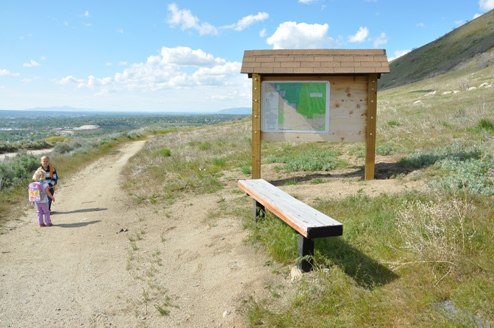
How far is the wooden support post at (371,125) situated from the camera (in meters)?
8.54

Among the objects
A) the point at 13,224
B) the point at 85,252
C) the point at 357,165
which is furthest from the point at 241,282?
the point at 357,165

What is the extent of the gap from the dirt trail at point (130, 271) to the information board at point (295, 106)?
6.27 ft

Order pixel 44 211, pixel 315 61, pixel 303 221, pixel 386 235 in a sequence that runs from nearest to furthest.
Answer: pixel 303 221
pixel 386 235
pixel 44 211
pixel 315 61

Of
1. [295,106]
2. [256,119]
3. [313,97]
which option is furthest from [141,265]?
[313,97]

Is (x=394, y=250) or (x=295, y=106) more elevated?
(x=295, y=106)

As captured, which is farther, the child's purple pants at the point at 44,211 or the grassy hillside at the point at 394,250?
the child's purple pants at the point at 44,211

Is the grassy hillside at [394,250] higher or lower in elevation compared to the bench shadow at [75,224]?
higher

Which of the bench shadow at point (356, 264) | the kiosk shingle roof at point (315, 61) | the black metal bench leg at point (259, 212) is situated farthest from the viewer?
the kiosk shingle roof at point (315, 61)

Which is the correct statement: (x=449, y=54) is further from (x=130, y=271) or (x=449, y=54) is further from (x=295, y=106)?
(x=130, y=271)

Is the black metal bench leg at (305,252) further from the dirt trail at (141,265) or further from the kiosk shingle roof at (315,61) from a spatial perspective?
the kiosk shingle roof at (315,61)

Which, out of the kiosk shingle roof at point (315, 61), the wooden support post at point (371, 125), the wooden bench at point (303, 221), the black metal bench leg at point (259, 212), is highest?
the kiosk shingle roof at point (315, 61)

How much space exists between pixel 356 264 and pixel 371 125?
16.6 feet

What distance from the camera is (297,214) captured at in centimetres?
441

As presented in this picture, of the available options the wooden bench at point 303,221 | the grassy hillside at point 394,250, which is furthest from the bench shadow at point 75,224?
the wooden bench at point 303,221
